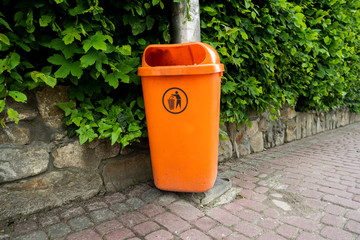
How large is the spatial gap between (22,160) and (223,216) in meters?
1.55

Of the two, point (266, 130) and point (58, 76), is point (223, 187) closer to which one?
point (58, 76)

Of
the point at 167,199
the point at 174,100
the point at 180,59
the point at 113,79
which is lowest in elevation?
the point at 167,199

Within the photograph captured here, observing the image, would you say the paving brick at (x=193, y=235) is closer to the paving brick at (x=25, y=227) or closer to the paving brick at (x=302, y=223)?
the paving brick at (x=302, y=223)

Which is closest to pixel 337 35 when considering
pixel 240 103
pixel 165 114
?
pixel 240 103

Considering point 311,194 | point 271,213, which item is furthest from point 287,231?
point 311,194

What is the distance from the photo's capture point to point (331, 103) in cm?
521

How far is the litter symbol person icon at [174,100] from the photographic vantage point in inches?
72.2

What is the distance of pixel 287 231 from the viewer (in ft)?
5.58

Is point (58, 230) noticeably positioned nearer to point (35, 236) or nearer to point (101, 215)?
point (35, 236)

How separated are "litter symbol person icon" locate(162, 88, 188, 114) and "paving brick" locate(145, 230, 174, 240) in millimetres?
854

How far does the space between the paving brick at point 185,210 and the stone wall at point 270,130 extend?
112 centimetres

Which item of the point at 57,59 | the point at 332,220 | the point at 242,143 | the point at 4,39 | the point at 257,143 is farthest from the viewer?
the point at 257,143

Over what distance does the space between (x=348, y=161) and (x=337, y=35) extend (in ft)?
8.18

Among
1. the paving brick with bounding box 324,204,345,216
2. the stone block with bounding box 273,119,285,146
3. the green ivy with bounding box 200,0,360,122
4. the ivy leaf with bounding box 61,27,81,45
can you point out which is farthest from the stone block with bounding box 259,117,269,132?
the ivy leaf with bounding box 61,27,81,45
